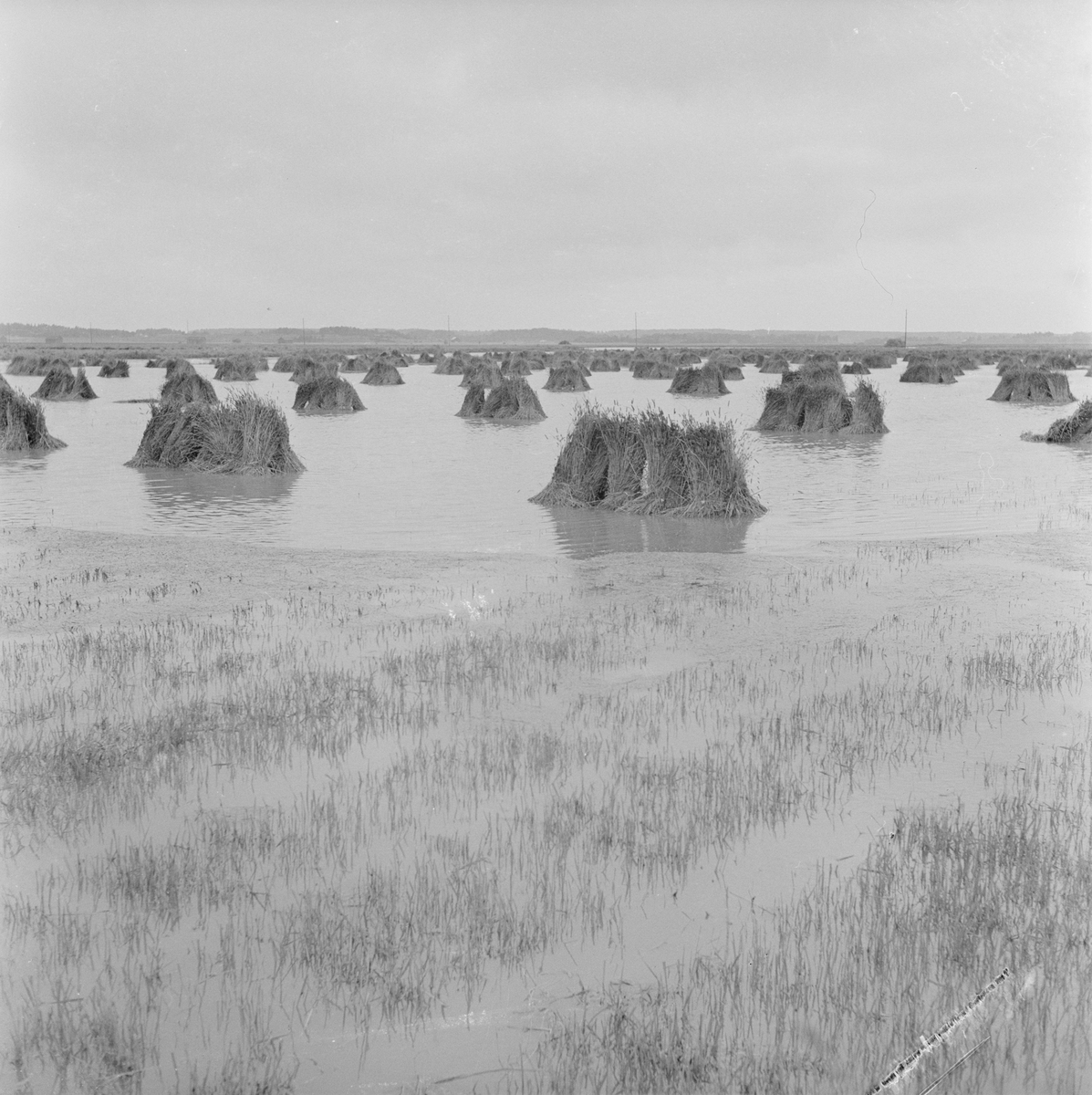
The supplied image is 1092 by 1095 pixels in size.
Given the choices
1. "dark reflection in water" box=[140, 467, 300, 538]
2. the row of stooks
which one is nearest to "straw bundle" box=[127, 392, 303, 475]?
the row of stooks

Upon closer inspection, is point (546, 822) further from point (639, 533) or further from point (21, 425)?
point (21, 425)

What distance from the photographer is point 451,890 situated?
4891 mm

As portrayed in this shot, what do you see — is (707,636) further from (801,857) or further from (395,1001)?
(395,1001)

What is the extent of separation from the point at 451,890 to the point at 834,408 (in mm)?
25204

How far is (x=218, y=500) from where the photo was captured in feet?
59.9

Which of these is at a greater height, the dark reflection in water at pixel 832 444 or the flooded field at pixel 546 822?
the dark reflection in water at pixel 832 444

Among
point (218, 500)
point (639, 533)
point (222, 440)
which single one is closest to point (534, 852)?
point (639, 533)

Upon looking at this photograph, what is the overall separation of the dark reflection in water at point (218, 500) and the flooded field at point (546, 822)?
2959mm

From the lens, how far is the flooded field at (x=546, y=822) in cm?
387

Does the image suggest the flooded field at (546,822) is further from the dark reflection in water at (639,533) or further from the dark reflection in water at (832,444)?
the dark reflection in water at (832,444)

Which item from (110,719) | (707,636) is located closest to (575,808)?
(110,719)

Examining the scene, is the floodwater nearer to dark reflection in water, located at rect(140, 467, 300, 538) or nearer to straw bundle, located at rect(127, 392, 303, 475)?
dark reflection in water, located at rect(140, 467, 300, 538)

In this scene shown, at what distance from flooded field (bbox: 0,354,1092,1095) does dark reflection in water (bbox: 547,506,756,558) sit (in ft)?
3.53

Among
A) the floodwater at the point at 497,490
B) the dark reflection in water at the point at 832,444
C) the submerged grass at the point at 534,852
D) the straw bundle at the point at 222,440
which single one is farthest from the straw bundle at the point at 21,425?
the submerged grass at the point at 534,852
